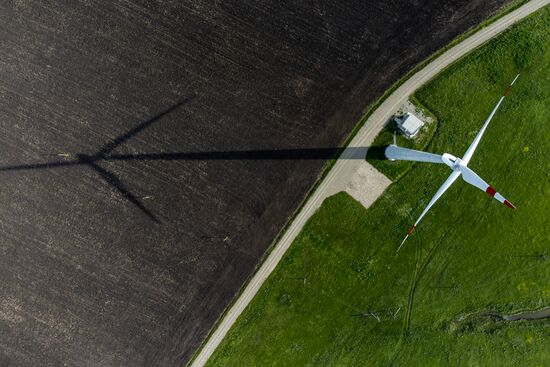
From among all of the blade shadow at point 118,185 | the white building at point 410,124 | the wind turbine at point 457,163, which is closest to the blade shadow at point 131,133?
the blade shadow at point 118,185

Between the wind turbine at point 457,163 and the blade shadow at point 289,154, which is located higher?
the wind turbine at point 457,163

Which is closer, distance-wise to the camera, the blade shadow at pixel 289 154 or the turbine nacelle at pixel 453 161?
the turbine nacelle at pixel 453 161

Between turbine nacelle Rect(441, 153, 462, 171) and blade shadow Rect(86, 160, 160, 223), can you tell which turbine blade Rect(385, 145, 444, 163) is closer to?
turbine nacelle Rect(441, 153, 462, 171)

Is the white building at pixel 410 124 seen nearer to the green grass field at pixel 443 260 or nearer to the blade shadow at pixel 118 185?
the green grass field at pixel 443 260

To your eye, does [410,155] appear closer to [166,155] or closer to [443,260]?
[443,260]

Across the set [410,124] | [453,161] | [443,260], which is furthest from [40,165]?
[443,260]

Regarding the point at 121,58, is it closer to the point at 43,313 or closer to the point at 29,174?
the point at 29,174
